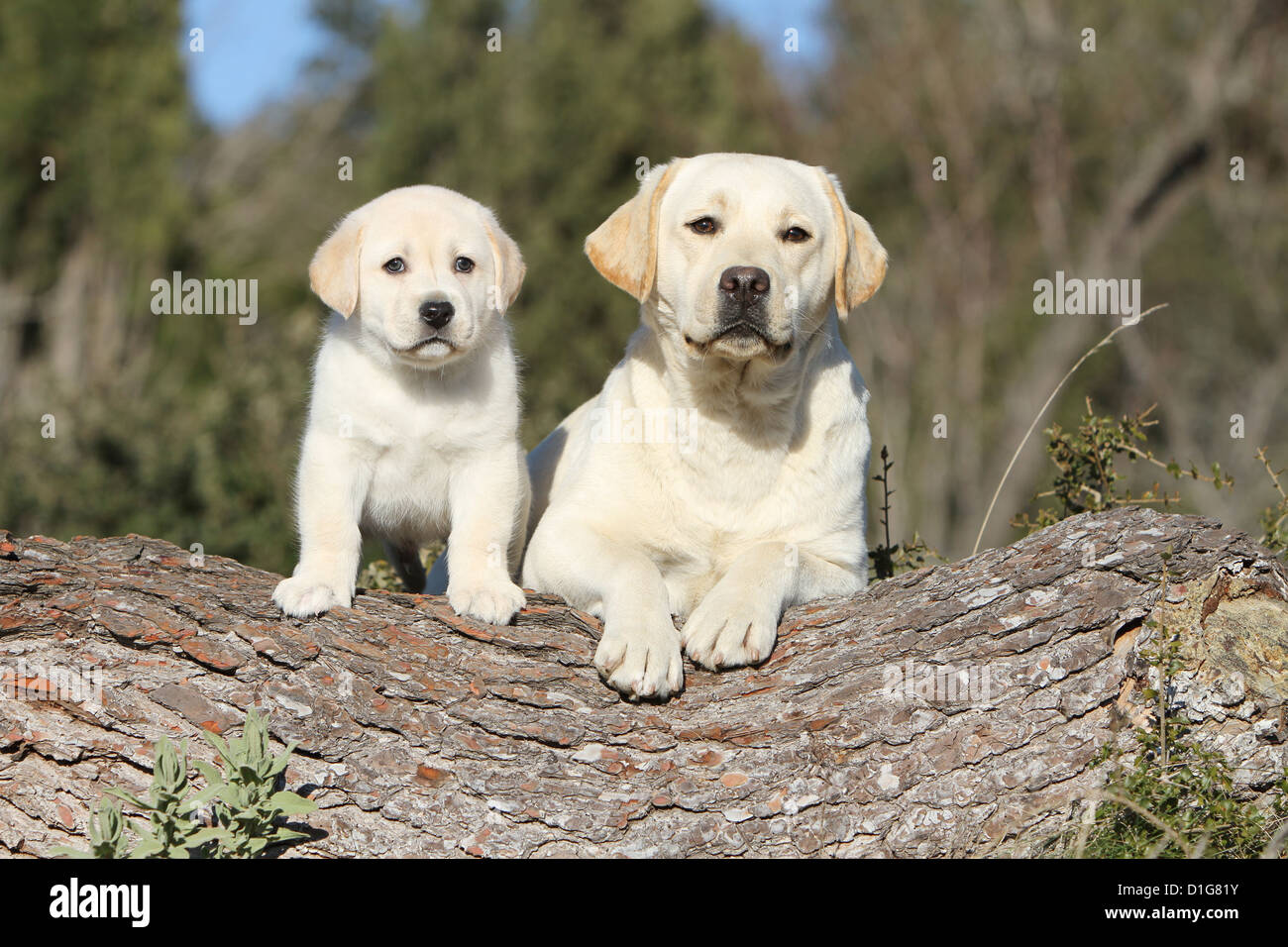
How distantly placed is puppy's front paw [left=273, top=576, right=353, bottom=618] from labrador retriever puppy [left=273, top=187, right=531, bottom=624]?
0.15 meters

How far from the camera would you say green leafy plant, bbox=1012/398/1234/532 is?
494 centimetres

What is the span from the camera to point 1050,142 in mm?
17312

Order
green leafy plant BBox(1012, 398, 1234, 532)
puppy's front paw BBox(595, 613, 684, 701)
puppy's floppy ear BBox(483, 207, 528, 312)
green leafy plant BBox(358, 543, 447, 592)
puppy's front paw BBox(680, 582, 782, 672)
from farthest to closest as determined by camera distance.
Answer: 1. green leafy plant BBox(358, 543, 447, 592)
2. green leafy plant BBox(1012, 398, 1234, 532)
3. puppy's floppy ear BBox(483, 207, 528, 312)
4. puppy's front paw BBox(680, 582, 782, 672)
5. puppy's front paw BBox(595, 613, 684, 701)

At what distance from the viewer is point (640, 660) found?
11.9 ft

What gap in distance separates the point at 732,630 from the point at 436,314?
1414 millimetres

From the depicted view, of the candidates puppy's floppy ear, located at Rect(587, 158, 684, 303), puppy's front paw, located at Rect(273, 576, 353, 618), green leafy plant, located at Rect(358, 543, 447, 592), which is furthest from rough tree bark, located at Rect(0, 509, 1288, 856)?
green leafy plant, located at Rect(358, 543, 447, 592)

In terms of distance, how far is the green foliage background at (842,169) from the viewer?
52.6 feet

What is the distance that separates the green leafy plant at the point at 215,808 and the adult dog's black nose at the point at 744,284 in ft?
6.50

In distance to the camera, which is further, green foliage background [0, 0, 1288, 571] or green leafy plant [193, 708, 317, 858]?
green foliage background [0, 0, 1288, 571]

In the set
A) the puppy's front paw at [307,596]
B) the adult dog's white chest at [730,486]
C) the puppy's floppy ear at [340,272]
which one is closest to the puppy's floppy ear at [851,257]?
the adult dog's white chest at [730,486]

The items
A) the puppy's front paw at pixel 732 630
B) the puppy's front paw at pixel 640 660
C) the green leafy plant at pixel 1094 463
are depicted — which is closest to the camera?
the puppy's front paw at pixel 640 660

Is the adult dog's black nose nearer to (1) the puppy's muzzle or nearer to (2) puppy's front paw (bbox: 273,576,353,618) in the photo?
(1) the puppy's muzzle

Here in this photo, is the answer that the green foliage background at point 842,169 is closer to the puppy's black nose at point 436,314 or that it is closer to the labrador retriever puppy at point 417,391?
the labrador retriever puppy at point 417,391

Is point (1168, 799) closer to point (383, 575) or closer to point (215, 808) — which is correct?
point (215, 808)
